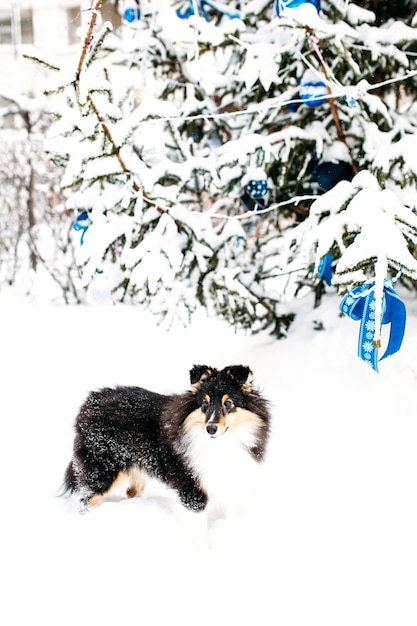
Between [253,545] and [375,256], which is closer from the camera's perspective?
[375,256]

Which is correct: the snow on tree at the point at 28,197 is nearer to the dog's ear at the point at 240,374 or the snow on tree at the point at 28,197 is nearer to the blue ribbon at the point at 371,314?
the dog's ear at the point at 240,374

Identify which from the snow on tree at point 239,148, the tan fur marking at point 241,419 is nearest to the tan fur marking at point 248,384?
the tan fur marking at point 241,419

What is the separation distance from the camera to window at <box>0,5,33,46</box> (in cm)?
1928

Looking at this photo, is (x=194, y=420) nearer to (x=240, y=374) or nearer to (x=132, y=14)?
(x=240, y=374)

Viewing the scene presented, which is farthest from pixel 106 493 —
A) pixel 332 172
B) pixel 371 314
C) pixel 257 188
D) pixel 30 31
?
pixel 30 31

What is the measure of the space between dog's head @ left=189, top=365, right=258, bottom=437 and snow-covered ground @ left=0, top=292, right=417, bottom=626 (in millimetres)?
659

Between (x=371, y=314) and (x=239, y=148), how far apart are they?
193 centimetres

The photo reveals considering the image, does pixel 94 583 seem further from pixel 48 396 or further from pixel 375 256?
pixel 48 396

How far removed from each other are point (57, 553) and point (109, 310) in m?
7.68

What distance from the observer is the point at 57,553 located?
10.3 feet

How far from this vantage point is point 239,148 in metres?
4.33

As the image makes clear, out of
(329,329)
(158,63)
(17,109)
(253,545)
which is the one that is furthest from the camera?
(17,109)

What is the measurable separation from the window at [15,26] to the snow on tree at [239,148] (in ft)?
53.5

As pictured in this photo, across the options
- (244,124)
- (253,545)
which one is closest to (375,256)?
(253,545)
